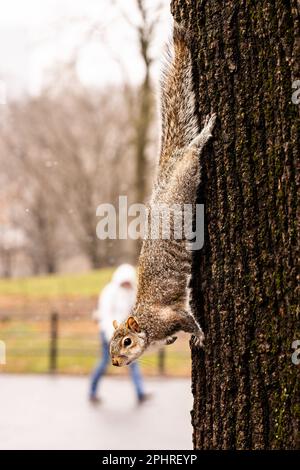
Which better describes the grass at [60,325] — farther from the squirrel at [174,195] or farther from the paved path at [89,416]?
the squirrel at [174,195]

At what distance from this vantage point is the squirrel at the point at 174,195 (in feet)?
5.89

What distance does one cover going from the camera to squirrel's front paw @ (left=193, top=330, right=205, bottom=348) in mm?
1788

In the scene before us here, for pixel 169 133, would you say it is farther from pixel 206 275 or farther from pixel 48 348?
pixel 48 348

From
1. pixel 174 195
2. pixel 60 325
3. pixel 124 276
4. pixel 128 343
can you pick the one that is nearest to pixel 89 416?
pixel 124 276

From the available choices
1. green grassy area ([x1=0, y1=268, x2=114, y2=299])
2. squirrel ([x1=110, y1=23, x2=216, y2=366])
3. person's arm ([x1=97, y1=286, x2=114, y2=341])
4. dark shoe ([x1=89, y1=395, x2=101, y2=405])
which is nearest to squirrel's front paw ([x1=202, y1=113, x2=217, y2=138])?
squirrel ([x1=110, y1=23, x2=216, y2=366])

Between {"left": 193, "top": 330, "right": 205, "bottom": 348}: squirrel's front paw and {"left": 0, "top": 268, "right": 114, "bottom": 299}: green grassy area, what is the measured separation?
815 cm

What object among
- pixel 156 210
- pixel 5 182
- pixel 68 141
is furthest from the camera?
pixel 5 182

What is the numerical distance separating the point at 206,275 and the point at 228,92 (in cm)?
45

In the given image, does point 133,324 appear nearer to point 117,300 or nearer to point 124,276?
point 124,276

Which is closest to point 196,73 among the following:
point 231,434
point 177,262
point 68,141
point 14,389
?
point 177,262

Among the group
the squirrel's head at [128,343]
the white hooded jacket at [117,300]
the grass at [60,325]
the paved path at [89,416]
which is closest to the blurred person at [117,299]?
the white hooded jacket at [117,300]

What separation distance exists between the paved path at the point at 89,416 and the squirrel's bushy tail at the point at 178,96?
3.42 m

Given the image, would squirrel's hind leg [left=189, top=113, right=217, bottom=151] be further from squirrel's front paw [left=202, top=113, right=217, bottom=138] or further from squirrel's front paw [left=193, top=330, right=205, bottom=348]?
squirrel's front paw [left=193, top=330, right=205, bottom=348]

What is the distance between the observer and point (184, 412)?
6180 mm
